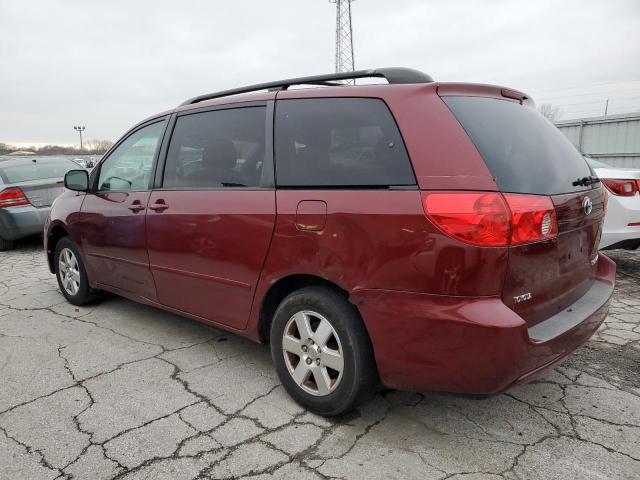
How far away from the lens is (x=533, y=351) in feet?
6.85

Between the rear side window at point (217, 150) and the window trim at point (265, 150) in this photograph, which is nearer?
the window trim at point (265, 150)

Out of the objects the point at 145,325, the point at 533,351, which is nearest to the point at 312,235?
the point at 533,351

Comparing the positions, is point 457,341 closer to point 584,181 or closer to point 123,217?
point 584,181

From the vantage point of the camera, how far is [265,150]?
9.18 feet

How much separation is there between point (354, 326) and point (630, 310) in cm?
311

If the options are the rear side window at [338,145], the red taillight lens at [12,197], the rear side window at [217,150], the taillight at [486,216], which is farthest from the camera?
the red taillight lens at [12,197]

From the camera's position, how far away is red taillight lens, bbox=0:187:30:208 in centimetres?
732

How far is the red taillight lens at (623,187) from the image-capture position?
4.90m

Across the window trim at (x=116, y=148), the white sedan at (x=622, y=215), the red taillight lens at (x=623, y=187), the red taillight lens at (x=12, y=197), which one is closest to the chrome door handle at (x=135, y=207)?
the window trim at (x=116, y=148)

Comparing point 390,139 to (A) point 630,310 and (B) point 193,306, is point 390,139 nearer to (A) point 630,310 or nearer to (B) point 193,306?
(B) point 193,306

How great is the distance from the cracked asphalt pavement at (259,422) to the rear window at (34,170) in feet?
16.0

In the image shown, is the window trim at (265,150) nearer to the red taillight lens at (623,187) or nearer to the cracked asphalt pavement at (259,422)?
the cracked asphalt pavement at (259,422)

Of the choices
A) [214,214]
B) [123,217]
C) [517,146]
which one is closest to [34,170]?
[123,217]

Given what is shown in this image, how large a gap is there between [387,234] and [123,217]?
2.35 meters
